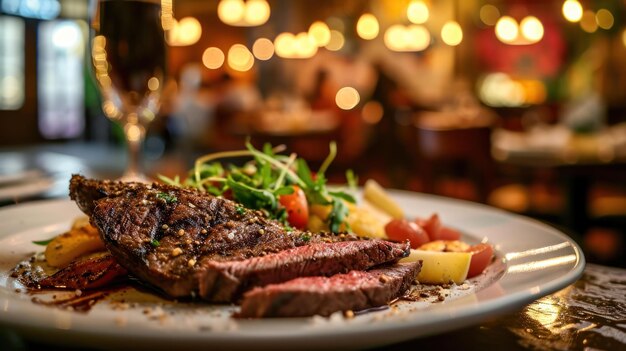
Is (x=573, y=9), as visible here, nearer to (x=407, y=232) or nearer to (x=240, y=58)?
(x=407, y=232)

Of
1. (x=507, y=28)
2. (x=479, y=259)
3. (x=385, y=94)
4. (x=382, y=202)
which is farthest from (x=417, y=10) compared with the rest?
(x=479, y=259)

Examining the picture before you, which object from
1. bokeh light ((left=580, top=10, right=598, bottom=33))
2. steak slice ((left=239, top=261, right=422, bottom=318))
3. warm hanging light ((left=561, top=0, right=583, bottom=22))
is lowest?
steak slice ((left=239, top=261, right=422, bottom=318))

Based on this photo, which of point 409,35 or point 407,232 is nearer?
point 407,232

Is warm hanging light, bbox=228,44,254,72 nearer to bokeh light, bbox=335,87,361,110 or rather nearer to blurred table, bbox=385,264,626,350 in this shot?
bokeh light, bbox=335,87,361,110

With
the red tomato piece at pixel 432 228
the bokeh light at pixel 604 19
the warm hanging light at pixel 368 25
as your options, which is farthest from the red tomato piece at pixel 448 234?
the bokeh light at pixel 604 19

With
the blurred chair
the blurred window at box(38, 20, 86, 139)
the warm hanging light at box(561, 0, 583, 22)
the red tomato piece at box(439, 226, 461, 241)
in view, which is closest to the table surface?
the red tomato piece at box(439, 226, 461, 241)

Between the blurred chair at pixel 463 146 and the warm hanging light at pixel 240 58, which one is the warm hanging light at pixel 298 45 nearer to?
the warm hanging light at pixel 240 58
